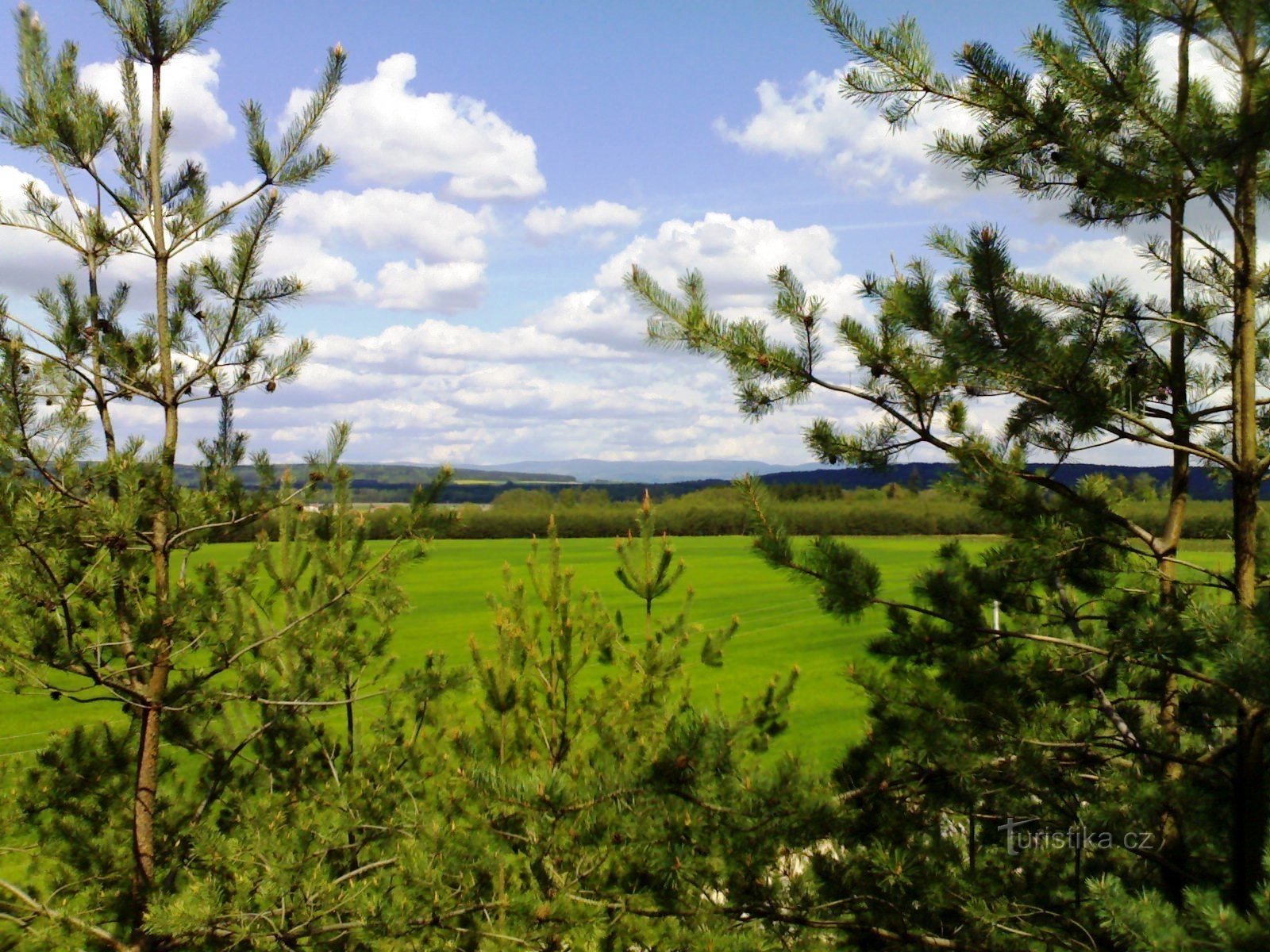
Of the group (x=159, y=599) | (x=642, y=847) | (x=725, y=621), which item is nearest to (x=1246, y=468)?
(x=642, y=847)

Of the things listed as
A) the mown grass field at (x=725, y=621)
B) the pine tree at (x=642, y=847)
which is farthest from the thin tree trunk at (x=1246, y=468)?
the pine tree at (x=642, y=847)

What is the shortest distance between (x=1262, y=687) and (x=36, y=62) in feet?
17.8

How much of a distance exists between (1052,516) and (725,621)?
21623 millimetres

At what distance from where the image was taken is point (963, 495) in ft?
12.4

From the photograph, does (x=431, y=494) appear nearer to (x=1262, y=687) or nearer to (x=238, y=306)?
(x=238, y=306)

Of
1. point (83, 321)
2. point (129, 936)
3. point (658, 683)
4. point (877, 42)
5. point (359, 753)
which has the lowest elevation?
point (129, 936)

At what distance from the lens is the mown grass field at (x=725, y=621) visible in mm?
12250

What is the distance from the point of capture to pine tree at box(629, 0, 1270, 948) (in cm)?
313

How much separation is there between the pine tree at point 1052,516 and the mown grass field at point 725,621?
0.43m

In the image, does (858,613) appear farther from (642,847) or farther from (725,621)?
(725,621)

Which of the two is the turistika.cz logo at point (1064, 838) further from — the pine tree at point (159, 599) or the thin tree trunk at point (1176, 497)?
the pine tree at point (159, 599)

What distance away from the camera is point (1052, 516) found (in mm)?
3611

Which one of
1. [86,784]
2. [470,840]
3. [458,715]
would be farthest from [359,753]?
[470,840]

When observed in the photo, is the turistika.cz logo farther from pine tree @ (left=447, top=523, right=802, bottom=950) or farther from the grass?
pine tree @ (left=447, top=523, right=802, bottom=950)
